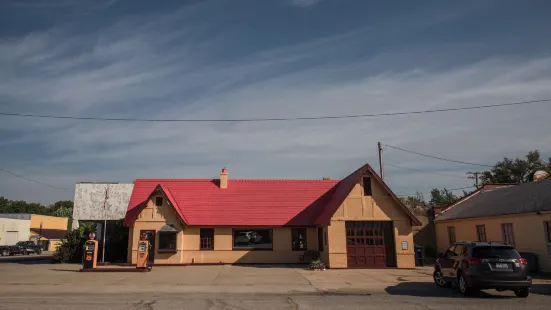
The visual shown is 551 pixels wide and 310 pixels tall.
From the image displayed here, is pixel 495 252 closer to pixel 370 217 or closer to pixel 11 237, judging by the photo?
pixel 370 217

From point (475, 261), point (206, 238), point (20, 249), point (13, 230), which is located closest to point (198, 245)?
point (206, 238)

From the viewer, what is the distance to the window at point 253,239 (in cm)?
2850

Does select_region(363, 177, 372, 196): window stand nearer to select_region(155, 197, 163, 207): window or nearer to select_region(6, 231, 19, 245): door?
select_region(155, 197, 163, 207): window

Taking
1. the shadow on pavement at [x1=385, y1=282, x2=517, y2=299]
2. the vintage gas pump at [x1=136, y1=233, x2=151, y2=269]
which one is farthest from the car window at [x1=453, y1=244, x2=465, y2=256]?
the vintage gas pump at [x1=136, y1=233, x2=151, y2=269]

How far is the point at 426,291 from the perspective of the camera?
14.9 meters

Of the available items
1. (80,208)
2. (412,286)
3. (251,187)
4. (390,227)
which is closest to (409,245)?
(390,227)

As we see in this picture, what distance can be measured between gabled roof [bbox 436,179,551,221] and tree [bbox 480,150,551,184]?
34940 mm

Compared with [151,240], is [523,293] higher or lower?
lower

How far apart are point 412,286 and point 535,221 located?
32.2 ft

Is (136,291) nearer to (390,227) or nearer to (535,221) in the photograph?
(390,227)

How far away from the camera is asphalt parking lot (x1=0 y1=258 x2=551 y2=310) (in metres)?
11.9

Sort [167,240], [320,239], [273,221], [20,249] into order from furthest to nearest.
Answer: [20,249]
[273,221]
[320,239]
[167,240]

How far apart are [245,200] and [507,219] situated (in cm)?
1697

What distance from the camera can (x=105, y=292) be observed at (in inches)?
578
